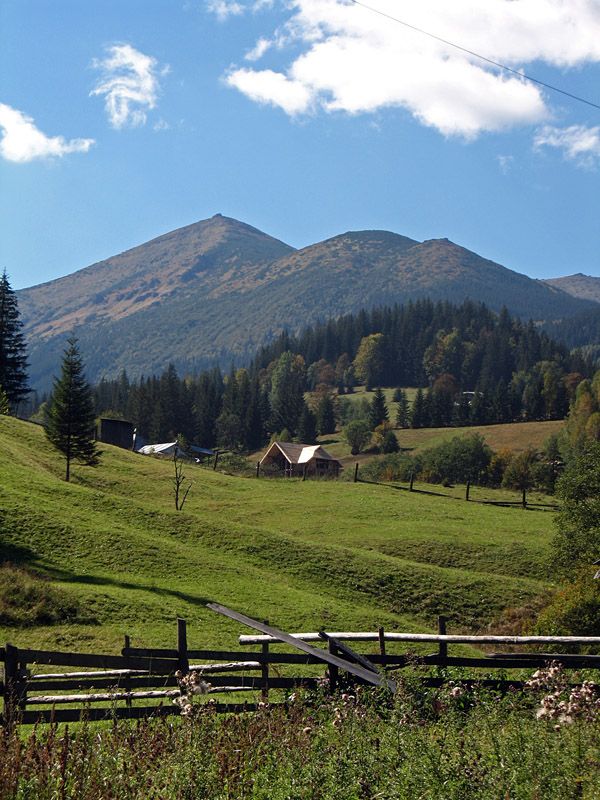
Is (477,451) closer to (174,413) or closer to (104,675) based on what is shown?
(174,413)

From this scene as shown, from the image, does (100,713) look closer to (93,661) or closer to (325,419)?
(93,661)

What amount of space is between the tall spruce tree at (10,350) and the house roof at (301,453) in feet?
109

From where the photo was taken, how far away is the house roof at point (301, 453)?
114 meters

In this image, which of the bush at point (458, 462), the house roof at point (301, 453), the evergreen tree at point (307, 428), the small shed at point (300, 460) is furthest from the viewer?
the evergreen tree at point (307, 428)

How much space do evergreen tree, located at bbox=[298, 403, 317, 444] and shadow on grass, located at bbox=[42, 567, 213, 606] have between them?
141421 mm

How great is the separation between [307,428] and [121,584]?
5679 inches

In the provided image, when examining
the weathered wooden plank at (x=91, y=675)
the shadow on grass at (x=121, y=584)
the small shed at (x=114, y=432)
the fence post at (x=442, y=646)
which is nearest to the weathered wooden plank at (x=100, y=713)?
the weathered wooden plank at (x=91, y=675)

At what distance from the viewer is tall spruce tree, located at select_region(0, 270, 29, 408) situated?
309ft

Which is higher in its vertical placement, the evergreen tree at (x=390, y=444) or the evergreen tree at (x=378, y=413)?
the evergreen tree at (x=378, y=413)

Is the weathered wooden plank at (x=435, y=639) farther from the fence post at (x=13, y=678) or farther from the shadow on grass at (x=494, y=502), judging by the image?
the shadow on grass at (x=494, y=502)

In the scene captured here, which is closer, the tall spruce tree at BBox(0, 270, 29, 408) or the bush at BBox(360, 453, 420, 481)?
Answer: the tall spruce tree at BBox(0, 270, 29, 408)

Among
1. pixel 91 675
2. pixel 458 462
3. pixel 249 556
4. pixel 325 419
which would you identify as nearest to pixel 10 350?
pixel 249 556

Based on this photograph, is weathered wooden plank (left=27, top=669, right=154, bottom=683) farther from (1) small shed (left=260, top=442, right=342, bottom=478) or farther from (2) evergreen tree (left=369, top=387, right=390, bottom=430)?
(2) evergreen tree (left=369, top=387, right=390, bottom=430)

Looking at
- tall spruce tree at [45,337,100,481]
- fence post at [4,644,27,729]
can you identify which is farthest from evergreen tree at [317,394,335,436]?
fence post at [4,644,27,729]
